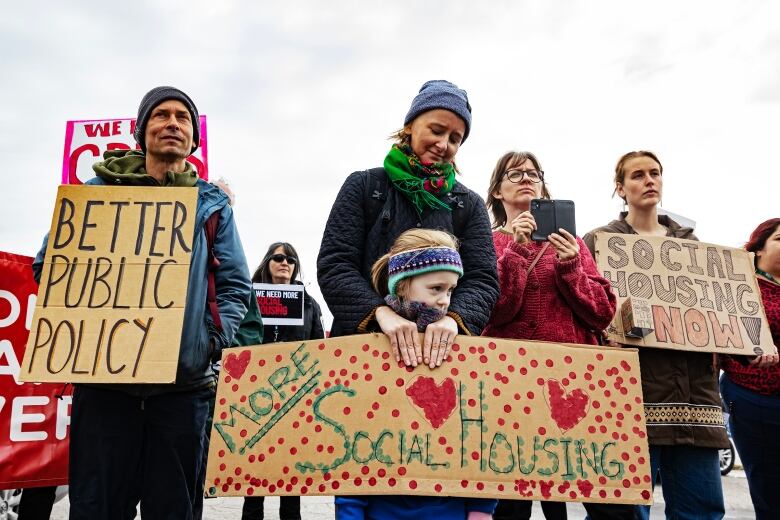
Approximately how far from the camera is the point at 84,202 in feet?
7.70

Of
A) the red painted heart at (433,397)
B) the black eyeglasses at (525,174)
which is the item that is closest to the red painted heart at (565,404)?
the red painted heart at (433,397)

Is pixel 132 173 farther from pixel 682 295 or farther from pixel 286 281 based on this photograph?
pixel 286 281

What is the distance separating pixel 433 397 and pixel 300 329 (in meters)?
3.67

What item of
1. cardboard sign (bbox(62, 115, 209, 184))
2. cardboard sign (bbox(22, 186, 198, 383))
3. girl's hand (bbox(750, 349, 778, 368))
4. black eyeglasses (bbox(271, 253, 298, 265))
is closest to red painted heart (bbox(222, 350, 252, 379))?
cardboard sign (bbox(22, 186, 198, 383))

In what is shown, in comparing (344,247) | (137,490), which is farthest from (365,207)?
(137,490)

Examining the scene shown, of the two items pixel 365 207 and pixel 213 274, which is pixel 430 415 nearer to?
pixel 365 207

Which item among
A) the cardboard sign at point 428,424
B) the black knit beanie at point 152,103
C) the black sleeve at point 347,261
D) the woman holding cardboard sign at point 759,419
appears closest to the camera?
the cardboard sign at point 428,424

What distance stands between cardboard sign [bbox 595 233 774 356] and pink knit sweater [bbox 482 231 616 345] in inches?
8.2

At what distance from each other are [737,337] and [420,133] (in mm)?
1938

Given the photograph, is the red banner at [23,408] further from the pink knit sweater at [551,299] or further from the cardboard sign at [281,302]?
the pink knit sweater at [551,299]

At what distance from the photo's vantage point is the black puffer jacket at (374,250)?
2160 millimetres

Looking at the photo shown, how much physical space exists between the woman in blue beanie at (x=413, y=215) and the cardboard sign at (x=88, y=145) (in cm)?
254

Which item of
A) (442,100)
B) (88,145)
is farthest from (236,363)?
(88,145)

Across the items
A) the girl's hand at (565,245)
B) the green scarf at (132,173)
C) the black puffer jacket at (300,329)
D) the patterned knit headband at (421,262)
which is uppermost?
the black puffer jacket at (300,329)
